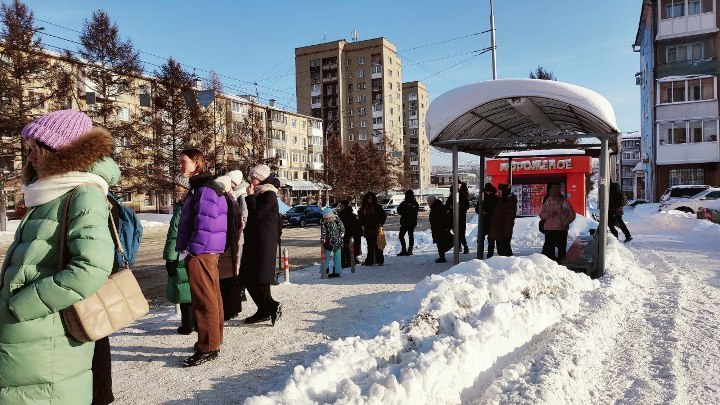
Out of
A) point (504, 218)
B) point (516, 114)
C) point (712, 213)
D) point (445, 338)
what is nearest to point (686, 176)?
point (712, 213)

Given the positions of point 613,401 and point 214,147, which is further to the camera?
point 214,147

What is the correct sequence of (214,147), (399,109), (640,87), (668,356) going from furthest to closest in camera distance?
1. (399,109)
2. (640,87)
3. (214,147)
4. (668,356)

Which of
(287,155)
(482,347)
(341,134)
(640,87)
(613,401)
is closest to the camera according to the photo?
(613,401)

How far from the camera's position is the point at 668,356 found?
4828 mm

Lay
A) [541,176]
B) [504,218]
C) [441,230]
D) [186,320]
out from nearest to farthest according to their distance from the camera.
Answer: [186,320]
[504,218]
[441,230]
[541,176]

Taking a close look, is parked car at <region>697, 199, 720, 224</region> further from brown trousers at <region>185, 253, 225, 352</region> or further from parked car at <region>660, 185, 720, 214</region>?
brown trousers at <region>185, 253, 225, 352</region>

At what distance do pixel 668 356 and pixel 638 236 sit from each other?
13096mm

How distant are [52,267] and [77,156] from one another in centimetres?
49

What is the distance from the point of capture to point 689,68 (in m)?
36.4

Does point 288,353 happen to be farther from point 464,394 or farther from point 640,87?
point 640,87

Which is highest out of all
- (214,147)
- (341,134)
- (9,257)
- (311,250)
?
(341,134)

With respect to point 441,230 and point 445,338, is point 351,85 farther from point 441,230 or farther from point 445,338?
point 445,338

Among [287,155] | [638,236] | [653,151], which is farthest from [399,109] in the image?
[638,236]

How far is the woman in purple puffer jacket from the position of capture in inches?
174
